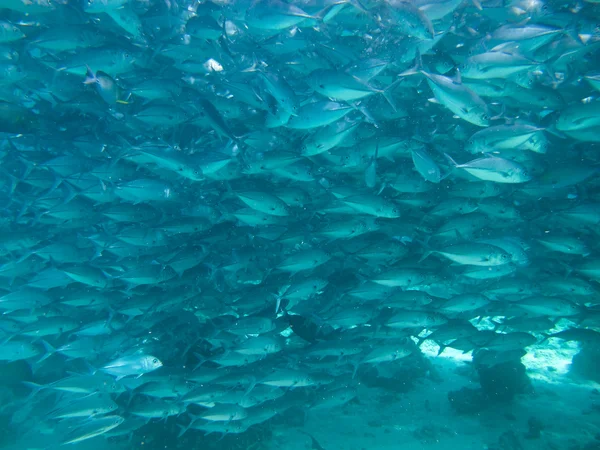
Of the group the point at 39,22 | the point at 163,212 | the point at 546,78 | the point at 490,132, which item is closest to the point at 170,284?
the point at 163,212

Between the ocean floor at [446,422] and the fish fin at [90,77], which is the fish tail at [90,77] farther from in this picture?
the ocean floor at [446,422]

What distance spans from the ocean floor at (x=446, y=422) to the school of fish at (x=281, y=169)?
Result: 2.08 m

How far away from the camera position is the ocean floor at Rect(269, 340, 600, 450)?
8.16 meters

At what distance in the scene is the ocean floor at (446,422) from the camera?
26.8 ft

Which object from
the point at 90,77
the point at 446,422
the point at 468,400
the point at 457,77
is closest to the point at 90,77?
the point at 90,77

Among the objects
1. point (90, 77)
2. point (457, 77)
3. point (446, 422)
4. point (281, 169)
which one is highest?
point (90, 77)

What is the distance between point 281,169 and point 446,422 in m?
8.58

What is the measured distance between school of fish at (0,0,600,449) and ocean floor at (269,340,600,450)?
2.08 meters

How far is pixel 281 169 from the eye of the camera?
512cm

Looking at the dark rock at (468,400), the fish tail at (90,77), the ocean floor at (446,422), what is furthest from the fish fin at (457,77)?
the dark rock at (468,400)

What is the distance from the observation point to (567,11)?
165 inches

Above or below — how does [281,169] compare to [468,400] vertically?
above

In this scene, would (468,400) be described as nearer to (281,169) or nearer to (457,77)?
(281,169)

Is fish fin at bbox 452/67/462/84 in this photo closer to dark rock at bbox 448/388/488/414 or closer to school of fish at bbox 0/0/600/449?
school of fish at bbox 0/0/600/449
